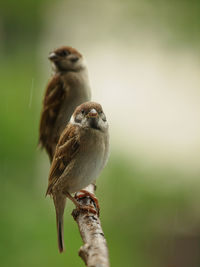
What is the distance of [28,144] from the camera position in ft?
12.3

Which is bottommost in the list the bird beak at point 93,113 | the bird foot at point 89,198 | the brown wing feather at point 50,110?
the bird foot at point 89,198

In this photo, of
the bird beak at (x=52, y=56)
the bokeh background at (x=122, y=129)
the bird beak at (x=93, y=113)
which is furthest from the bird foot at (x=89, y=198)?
the bokeh background at (x=122, y=129)

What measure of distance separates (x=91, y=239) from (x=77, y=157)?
389mm

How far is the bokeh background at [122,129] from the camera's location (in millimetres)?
3246

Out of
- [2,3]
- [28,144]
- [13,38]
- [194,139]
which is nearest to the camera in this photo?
[28,144]

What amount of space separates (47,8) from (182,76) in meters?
1.65

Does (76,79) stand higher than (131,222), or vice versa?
(76,79)

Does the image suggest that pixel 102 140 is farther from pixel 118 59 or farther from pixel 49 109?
pixel 118 59

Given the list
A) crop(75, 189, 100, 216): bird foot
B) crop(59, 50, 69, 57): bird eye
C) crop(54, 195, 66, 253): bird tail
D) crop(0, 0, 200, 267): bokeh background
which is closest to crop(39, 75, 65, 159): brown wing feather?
crop(59, 50, 69, 57): bird eye

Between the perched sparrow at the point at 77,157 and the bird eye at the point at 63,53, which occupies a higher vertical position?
the bird eye at the point at 63,53

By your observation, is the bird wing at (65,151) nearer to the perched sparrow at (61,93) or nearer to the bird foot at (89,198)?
the bird foot at (89,198)

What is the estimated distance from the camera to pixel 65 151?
1.18 metres

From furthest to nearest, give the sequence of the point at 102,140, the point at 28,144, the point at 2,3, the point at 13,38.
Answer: the point at 2,3
the point at 13,38
the point at 28,144
the point at 102,140

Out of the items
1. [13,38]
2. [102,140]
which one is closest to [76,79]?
[102,140]
